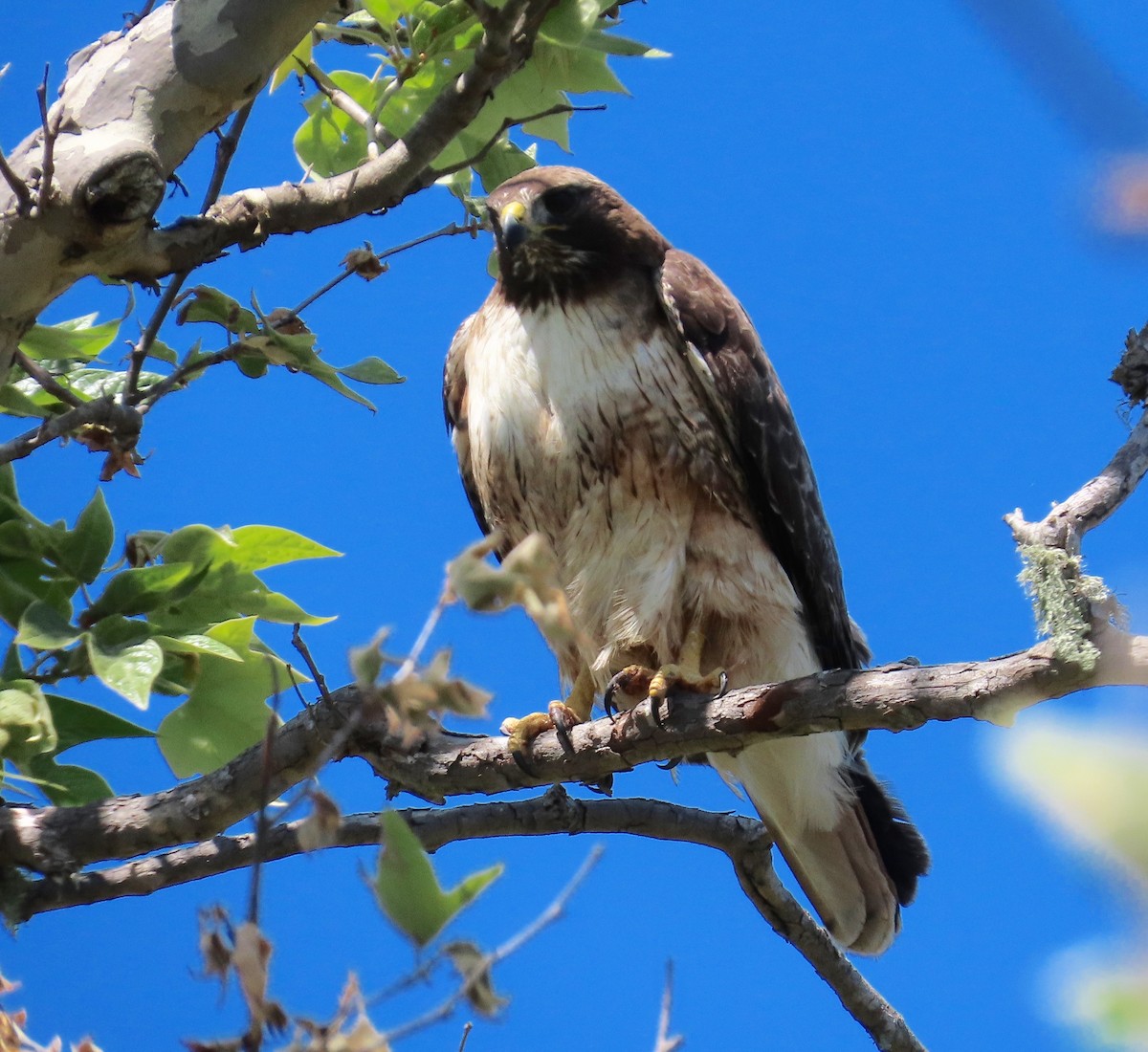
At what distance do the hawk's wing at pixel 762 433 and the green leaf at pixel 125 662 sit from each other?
169 centimetres

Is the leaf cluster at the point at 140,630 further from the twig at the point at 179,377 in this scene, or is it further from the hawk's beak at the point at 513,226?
the hawk's beak at the point at 513,226

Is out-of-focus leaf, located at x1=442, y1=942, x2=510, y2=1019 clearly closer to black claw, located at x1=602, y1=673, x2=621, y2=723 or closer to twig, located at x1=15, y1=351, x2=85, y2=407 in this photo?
twig, located at x1=15, y1=351, x2=85, y2=407

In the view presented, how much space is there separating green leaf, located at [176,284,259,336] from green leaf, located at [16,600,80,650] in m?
0.62

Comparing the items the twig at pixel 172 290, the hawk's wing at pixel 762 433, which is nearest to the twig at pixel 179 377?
the twig at pixel 172 290

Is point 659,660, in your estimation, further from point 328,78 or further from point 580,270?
point 328,78

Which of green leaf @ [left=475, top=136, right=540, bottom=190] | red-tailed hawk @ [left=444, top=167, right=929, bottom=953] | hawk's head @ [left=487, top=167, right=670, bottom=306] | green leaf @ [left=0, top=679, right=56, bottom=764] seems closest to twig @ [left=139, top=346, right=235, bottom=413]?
green leaf @ [left=0, top=679, right=56, bottom=764]

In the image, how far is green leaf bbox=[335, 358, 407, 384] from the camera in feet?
8.46

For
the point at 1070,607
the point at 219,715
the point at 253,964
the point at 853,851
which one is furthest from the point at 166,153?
the point at 853,851

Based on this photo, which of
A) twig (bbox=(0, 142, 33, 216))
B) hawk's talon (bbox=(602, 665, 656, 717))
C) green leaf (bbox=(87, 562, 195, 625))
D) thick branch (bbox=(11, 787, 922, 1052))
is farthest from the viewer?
hawk's talon (bbox=(602, 665, 656, 717))

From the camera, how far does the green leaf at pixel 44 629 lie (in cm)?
217

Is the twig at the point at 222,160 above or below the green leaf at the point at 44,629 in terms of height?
above

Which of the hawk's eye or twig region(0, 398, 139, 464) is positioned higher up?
the hawk's eye

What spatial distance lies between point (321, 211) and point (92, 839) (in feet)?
3.98

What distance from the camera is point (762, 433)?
11.3ft
